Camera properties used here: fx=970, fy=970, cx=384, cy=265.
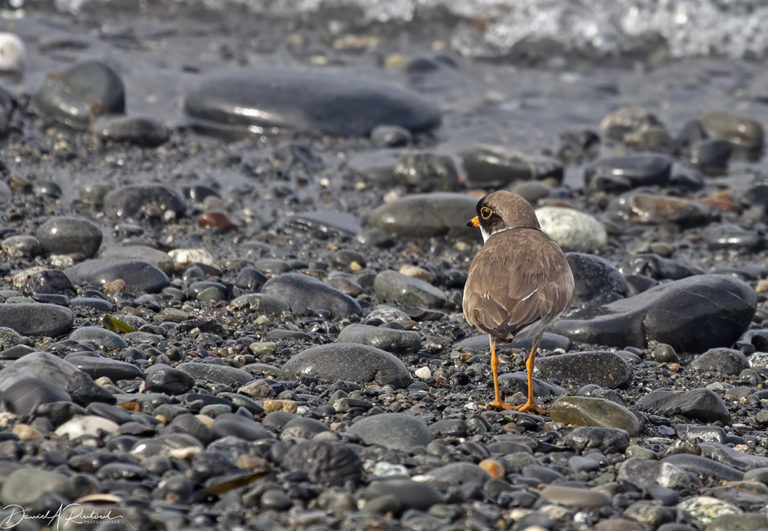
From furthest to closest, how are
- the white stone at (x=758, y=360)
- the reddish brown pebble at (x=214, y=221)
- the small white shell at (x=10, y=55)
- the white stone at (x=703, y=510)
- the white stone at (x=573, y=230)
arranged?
1. the small white shell at (x=10, y=55)
2. the white stone at (x=573, y=230)
3. the reddish brown pebble at (x=214, y=221)
4. the white stone at (x=758, y=360)
5. the white stone at (x=703, y=510)

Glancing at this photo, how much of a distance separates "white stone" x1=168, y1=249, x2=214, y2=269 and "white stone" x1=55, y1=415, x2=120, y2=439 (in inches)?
126

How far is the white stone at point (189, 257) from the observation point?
286 inches

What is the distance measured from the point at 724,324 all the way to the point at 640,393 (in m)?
1.22

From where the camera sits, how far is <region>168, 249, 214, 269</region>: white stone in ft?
23.8

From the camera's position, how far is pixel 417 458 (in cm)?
422

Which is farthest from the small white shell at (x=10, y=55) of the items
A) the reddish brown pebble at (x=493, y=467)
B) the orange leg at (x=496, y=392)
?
the reddish brown pebble at (x=493, y=467)

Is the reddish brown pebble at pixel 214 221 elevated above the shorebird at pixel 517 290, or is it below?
below

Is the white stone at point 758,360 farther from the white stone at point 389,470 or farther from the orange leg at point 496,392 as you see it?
the white stone at point 389,470

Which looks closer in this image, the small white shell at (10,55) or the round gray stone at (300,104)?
the round gray stone at (300,104)

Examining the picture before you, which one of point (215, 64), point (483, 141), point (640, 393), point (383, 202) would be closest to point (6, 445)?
point (640, 393)
